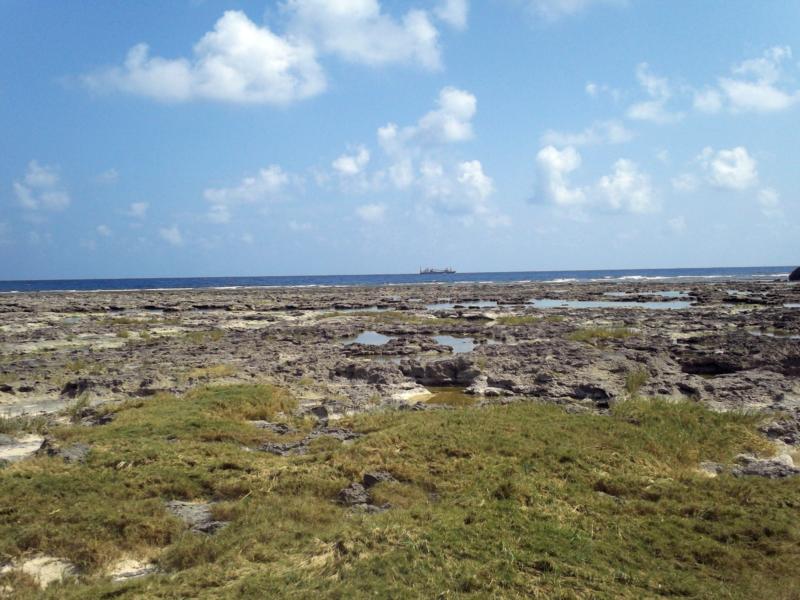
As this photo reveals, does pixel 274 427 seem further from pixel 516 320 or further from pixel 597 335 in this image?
pixel 516 320

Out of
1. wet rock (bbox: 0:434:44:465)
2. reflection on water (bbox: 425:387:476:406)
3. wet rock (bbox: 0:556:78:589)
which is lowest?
reflection on water (bbox: 425:387:476:406)

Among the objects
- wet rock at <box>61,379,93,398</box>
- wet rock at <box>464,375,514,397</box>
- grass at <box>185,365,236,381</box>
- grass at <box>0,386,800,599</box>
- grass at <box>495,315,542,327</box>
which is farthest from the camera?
grass at <box>495,315,542,327</box>

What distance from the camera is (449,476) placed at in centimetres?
1020

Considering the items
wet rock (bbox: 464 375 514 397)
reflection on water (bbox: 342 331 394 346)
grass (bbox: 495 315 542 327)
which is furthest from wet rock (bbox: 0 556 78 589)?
grass (bbox: 495 315 542 327)

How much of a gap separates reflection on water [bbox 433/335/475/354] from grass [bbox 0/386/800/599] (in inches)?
689

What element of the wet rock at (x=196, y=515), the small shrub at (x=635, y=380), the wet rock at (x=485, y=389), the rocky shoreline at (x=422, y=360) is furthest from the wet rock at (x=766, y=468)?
the wet rock at (x=196, y=515)

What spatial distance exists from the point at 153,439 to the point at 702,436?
1318 cm

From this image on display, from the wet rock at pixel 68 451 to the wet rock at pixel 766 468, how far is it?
43.9ft

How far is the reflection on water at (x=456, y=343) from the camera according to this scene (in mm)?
30883

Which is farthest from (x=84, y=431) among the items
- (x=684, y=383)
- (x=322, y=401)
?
(x=684, y=383)

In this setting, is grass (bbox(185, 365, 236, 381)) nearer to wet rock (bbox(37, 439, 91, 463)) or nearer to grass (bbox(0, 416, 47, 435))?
grass (bbox(0, 416, 47, 435))

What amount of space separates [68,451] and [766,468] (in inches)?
566

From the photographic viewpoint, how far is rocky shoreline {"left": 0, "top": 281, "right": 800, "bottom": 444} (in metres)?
18.3

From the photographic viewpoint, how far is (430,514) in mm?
8375
